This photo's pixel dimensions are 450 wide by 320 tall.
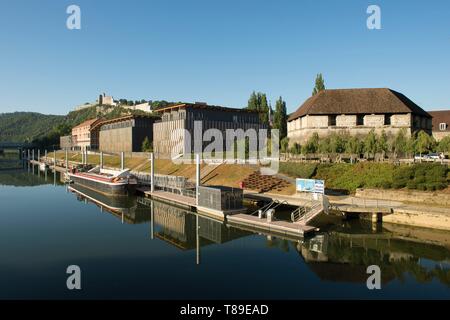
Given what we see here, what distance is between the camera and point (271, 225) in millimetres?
27844

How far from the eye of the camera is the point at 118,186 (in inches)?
1996

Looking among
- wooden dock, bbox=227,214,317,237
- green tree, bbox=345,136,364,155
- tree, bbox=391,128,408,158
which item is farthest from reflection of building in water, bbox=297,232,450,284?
tree, bbox=391,128,408,158

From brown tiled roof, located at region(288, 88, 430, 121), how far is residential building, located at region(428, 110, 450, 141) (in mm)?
13116

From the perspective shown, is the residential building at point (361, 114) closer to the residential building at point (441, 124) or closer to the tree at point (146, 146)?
the residential building at point (441, 124)

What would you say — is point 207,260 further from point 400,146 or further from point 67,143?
point 67,143

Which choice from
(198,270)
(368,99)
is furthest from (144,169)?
(198,270)

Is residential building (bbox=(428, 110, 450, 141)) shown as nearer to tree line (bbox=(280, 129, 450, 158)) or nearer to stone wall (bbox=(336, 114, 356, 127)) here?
stone wall (bbox=(336, 114, 356, 127))

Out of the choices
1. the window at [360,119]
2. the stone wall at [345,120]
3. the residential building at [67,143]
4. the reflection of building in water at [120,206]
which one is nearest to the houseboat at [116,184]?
the reflection of building in water at [120,206]

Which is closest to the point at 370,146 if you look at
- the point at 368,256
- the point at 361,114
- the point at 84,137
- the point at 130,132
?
the point at 361,114

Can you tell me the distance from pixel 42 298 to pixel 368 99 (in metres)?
58.7

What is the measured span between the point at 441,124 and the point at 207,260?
71730 mm

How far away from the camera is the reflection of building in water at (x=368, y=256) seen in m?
20.0

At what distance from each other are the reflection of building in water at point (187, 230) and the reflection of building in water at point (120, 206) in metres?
2.06
